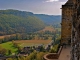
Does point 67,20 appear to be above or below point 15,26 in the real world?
above

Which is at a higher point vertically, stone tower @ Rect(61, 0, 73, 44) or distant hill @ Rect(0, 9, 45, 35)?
stone tower @ Rect(61, 0, 73, 44)

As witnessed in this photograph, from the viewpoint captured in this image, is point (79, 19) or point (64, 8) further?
point (64, 8)

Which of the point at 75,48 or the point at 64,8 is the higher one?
the point at 64,8

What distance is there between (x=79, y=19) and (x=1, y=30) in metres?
141

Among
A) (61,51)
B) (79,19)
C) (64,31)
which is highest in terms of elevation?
(79,19)

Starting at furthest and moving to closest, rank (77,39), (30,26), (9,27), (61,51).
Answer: (30,26)
(9,27)
(61,51)
(77,39)

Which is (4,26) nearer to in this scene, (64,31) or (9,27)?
(9,27)

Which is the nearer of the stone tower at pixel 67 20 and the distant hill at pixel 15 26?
the stone tower at pixel 67 20

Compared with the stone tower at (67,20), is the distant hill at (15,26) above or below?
below

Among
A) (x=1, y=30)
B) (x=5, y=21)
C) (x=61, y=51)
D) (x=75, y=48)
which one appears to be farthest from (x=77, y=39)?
(x=5, y=21)

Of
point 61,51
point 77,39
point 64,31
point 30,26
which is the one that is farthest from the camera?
point 30,26

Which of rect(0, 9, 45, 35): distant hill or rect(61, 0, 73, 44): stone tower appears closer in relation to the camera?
rect(61, 0, 73, 44): stone tower

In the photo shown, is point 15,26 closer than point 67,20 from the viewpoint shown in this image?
No

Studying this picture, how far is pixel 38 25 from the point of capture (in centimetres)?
18550
